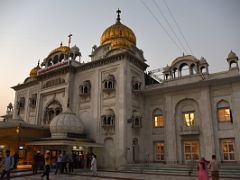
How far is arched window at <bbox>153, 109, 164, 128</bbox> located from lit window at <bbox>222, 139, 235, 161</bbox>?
19.3 ft

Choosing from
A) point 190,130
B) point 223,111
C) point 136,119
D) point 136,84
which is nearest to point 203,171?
point 190,130

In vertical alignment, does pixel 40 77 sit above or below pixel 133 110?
above

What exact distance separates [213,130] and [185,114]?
9.84ft

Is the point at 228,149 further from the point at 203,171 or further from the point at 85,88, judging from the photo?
the point at 85,88

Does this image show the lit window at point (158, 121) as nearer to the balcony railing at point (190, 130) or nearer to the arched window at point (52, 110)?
the balcony railing at point (190, 130)

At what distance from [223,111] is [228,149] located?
3.21 m

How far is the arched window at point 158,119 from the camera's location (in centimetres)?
2366

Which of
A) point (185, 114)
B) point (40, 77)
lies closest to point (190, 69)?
point (185, 114)

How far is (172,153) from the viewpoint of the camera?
21.8 metres

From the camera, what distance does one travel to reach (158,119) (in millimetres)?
23969

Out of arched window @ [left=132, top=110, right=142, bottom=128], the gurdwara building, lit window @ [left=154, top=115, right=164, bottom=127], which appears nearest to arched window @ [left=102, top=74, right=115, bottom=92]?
the gurdwara building

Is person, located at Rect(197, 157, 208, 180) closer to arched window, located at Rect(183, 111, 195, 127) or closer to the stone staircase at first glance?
the stone staircase

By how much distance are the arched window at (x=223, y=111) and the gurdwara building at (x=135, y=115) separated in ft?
0.13

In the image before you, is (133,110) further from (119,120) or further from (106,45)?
(106,45)
